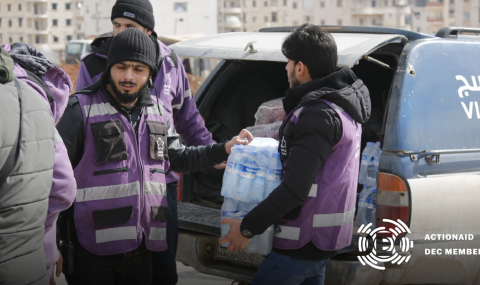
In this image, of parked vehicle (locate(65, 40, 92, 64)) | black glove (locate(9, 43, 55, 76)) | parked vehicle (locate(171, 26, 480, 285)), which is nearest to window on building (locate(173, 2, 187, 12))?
parked vehicle (locate(65, 40, 92, 64))

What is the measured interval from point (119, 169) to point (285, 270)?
925 mm

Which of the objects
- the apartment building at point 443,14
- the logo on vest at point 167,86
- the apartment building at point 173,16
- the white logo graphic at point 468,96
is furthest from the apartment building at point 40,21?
the white logo graphic at point 468,96

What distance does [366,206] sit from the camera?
387 cm

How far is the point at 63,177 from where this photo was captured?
97.6 inches

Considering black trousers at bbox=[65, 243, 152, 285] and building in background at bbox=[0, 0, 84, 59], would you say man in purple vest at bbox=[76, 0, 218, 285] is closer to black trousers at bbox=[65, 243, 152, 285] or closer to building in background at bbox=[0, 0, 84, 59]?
black trousers at bbox=[65, 243, 152, 285]

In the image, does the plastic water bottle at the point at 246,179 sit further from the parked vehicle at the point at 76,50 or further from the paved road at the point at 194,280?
the parked vehicle at the point at 76,50

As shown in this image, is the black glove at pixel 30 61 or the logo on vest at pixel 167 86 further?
the logo on vest at pixel 167 86

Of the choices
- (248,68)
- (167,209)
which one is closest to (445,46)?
(248,68)

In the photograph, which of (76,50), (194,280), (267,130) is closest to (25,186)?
(267,130)

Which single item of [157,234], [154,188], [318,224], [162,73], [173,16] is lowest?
[157,234]

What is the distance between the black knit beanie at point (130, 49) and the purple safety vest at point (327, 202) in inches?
31.3

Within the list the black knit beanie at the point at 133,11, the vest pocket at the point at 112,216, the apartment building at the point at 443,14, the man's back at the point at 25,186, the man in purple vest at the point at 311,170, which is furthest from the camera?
the apartment building at the point at 443,14

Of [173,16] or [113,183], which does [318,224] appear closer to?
[113,183]

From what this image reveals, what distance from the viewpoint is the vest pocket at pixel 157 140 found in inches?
127
